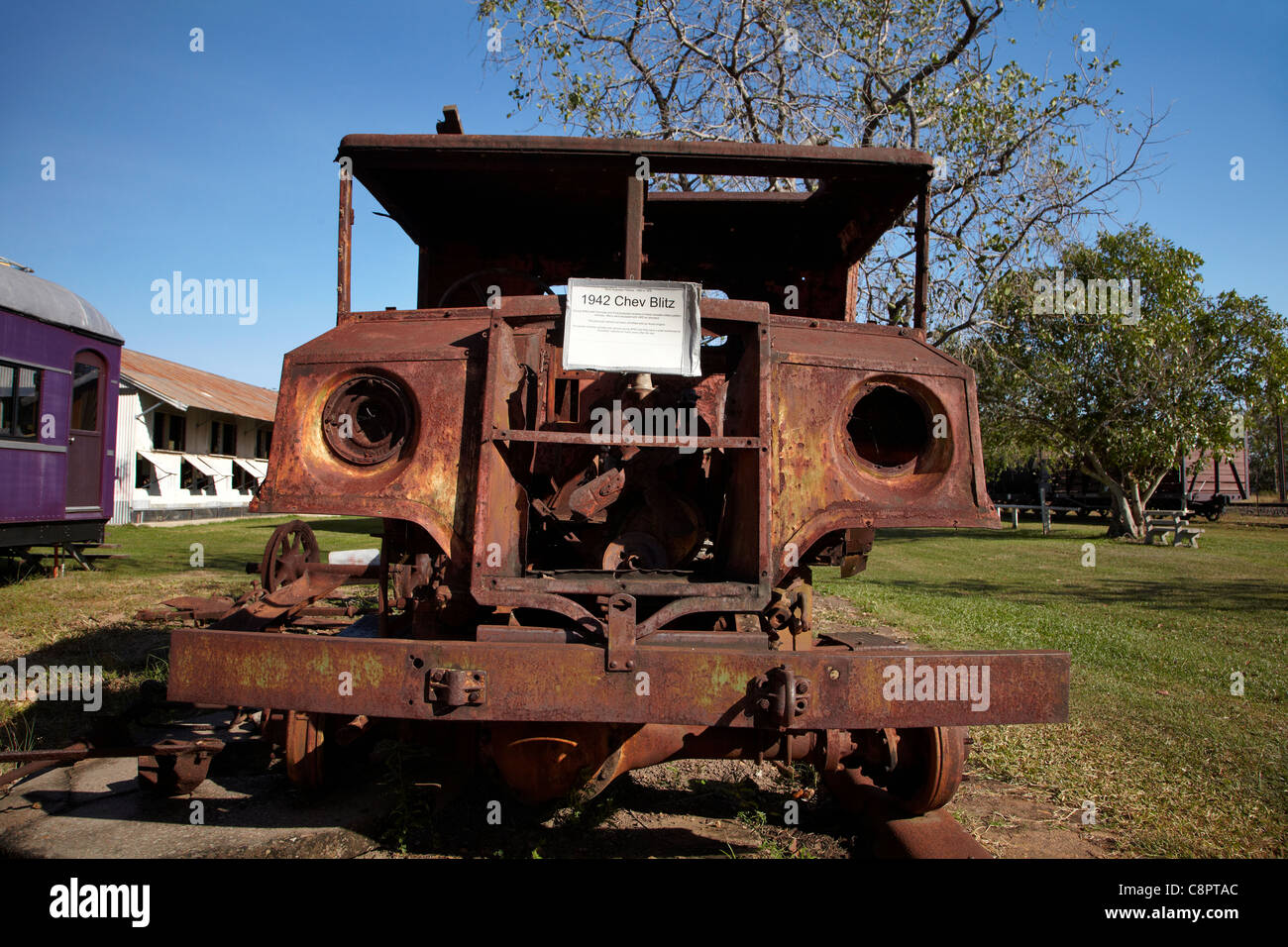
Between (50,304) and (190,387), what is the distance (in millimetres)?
Result: 14846

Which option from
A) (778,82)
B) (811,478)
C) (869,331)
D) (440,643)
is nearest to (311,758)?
(440,643)

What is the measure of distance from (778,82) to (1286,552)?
46.4 feet

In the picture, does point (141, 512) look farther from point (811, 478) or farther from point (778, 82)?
point (811, 478)

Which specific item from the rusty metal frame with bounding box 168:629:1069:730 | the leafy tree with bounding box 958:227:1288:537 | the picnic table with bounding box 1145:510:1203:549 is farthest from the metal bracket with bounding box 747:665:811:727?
the picnic table with bounding box 1145:510:1203:549

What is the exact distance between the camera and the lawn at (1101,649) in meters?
3.67

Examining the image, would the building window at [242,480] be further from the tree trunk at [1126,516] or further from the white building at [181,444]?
the tree trunk at [1126,516]

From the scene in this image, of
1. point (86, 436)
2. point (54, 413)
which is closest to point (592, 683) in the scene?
point (54, 413)

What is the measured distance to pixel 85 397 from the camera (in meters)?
9.77

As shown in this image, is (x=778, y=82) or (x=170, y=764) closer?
(x=170, y=764)

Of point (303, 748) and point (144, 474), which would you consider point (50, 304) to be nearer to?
point (303, 748)

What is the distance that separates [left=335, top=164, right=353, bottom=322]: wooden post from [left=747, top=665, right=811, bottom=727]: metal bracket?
2.39 metres

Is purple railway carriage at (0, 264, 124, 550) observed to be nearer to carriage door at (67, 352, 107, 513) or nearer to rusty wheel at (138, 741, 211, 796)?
carriage door at (67, 352, 107, 513)

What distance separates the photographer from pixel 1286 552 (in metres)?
15.9

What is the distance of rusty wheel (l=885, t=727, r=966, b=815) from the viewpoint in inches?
114
